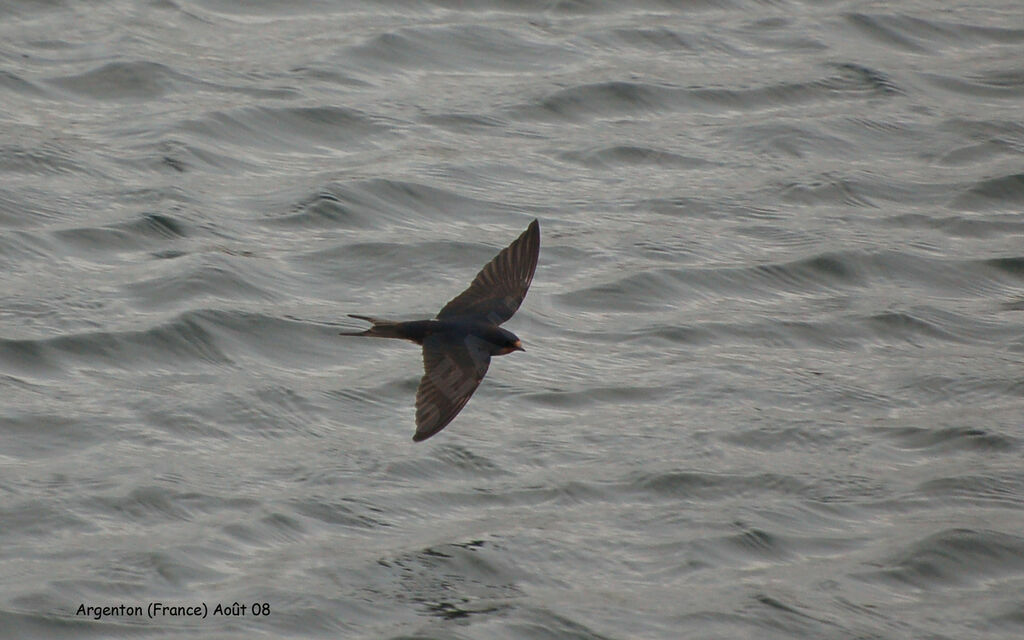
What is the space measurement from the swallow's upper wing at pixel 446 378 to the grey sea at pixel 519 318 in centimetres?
48

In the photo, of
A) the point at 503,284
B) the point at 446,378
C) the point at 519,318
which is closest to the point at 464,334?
the point at 446,378

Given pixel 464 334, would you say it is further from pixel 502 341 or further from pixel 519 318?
pixel 519 318

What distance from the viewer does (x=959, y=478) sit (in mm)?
7590

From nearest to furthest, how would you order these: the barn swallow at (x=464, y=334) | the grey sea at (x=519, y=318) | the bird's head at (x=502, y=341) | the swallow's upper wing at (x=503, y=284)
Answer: the grey sea at (x=519, y=318) → the barn swallow at (x=464, y=334) → the bird's head at (x=502, y=341) → the swallow's upper wing at (x=503, y=284)

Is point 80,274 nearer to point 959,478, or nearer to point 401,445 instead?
point 401,445

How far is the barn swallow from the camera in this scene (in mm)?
6570

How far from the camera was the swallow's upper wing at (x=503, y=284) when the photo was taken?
7.38 meters

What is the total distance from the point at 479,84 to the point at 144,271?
3577mm

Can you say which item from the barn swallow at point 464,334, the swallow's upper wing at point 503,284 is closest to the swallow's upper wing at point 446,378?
the barn swallow at point 464,334

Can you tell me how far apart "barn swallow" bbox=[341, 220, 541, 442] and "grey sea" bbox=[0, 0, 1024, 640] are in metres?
0.52

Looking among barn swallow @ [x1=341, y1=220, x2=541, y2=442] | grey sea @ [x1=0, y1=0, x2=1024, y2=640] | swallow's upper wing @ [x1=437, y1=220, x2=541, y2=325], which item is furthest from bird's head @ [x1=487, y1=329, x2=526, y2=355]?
grey sea @ [x1=0, y1=0, x2=1024, y2=640]

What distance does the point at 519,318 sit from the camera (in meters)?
8.83

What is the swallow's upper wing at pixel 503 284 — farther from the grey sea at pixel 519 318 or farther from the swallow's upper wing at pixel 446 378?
the grey sea at pixel 519 318

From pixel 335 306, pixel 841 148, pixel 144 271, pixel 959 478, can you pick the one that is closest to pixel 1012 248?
pixel 841 148
